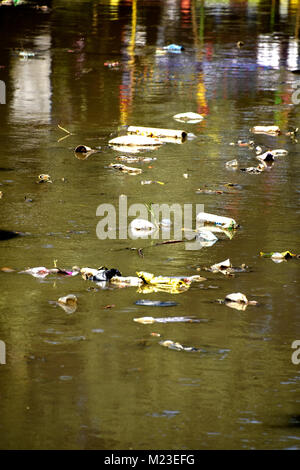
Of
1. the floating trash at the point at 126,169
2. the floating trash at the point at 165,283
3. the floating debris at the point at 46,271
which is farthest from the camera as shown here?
the floating trash at the point at 126,169

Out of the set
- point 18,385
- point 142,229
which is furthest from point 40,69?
point 18,385

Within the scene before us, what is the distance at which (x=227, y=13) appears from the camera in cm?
2505

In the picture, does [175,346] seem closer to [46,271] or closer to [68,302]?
[68,302]

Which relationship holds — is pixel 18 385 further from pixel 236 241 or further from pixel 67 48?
pixel 67 48

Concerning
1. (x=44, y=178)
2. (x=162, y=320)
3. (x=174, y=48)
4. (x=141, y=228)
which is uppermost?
(x=162, y=320)

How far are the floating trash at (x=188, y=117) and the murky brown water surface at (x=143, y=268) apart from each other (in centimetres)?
12

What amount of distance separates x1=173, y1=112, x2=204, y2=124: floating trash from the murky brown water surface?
0.40 feet

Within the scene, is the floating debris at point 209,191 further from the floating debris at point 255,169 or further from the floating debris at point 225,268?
the floating debris at point 225,268

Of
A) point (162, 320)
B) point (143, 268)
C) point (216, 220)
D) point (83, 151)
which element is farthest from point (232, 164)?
point (162, 320)

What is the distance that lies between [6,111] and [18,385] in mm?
8005

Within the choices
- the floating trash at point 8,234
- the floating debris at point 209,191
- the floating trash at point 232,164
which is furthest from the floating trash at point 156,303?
the floating trash at point 232,164

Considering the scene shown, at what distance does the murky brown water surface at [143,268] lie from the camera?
4.54 m

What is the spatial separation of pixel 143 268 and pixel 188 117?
573 cm

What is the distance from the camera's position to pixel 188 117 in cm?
1209
